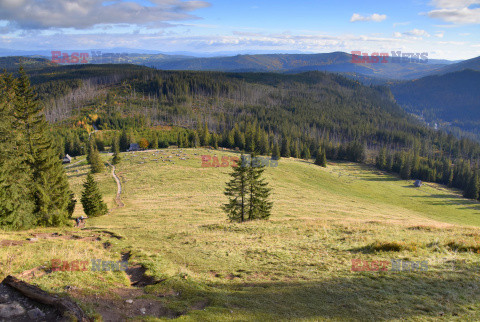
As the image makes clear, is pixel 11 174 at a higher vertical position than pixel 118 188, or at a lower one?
higher

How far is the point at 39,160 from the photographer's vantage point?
26375 millimetres

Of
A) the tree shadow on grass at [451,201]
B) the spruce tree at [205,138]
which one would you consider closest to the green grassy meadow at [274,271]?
the tree shadow on grass at [451,201]

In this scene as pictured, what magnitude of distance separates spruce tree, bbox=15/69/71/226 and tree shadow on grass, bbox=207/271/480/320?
79.8 feet

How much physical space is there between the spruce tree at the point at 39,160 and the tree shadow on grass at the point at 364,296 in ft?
79.8

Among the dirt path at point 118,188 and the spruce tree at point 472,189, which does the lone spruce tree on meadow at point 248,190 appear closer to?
the dirt path at point 118,188

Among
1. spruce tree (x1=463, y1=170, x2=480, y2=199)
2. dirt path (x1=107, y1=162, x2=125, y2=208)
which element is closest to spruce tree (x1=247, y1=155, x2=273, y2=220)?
dirt path (x1=107, y1=162, x2=125, y2=208)

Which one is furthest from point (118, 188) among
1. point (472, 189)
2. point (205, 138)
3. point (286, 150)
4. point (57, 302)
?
point (472, 189)

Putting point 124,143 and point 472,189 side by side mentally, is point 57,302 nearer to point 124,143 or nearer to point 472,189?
point 124,143

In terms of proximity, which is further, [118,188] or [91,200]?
[118,188]

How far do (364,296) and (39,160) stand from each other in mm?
31964

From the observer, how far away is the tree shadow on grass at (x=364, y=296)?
397 inches

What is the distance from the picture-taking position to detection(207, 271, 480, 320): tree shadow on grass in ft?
33.1

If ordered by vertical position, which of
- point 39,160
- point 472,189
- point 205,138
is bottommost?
point 472,189

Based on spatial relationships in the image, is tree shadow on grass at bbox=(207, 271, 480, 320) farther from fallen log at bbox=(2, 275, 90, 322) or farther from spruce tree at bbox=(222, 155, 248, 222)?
spruce tree at bbox=(222, 155, 248, 222)
